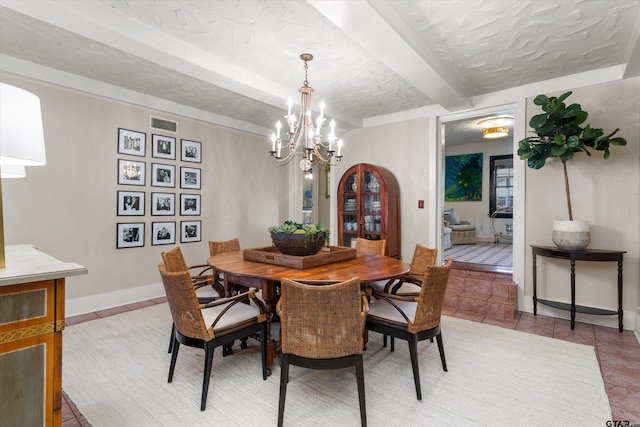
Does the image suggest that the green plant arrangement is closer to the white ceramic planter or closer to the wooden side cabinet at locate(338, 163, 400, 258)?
the white ceramic planter

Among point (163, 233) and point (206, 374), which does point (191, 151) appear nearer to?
point (163, 233)

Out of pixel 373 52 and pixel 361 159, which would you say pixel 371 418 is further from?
pixel 361 159

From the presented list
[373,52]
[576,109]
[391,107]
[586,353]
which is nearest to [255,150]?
[391,107]

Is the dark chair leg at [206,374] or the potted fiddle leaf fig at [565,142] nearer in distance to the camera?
the dark chair leg at [206,374]

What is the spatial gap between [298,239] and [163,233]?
2602 millimetres

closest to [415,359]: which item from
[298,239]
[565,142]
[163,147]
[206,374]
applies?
[298,239]

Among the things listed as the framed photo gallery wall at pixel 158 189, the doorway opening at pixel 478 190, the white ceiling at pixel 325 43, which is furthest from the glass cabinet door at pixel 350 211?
the doorway opening at pixel 478 190

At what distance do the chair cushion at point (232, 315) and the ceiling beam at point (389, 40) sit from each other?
2017mm

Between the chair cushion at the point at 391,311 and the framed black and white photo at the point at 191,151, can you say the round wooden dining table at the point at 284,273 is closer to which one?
the chair cushion at the point at 391,311

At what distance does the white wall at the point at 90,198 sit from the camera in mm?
3217

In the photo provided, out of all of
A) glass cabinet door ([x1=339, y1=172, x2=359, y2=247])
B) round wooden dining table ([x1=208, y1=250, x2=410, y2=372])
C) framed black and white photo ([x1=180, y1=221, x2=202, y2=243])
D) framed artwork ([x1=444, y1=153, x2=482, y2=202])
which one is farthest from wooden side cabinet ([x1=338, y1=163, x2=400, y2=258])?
framed artwork ([x1=444, y1=153, x2=482, y2=202])

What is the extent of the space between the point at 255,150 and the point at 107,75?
2334 millimetres

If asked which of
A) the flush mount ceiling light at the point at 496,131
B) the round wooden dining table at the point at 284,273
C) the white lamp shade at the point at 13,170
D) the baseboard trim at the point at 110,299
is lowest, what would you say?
the baseboard trim at the point at 110,299

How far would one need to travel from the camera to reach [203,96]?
3938mm
